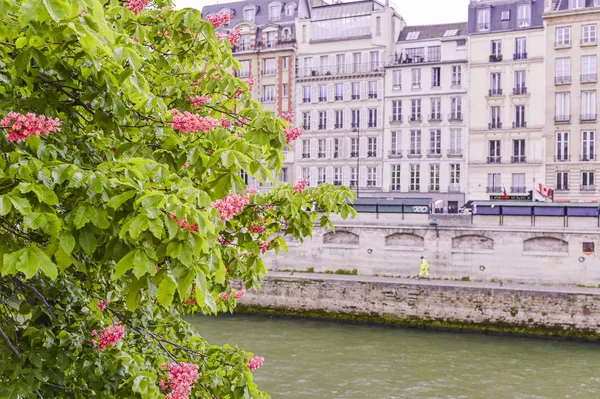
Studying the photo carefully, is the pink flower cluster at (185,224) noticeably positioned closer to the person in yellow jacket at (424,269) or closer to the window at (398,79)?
the person in yellow jacket at (424,269)

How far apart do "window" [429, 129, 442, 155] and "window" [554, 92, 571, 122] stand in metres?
7.45

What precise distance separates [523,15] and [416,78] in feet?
26.0

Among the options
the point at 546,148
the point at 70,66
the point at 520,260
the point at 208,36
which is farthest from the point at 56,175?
the point at 546,148

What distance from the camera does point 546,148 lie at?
4875 cm

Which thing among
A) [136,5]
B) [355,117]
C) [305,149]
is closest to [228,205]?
[136,5]

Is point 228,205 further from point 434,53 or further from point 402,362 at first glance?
point 434,53

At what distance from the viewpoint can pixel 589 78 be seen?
47.9 meters

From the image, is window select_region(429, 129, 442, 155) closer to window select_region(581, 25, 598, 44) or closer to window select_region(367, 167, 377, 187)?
window select_region(367, 167, 377, 187)

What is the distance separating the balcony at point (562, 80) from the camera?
1905 inches

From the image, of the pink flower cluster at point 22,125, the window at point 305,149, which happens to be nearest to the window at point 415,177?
the window at point 305,149

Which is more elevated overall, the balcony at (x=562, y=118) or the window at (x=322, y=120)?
the window at (x=322, y=120)

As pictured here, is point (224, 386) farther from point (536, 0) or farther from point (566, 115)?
point (536, 0)

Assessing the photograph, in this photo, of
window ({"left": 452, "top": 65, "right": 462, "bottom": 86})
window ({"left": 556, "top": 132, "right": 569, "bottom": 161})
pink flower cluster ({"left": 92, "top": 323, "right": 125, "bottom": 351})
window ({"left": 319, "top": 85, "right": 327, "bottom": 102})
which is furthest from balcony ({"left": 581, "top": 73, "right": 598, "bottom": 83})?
pink flower cluster ({"left": 92, "top": 323, "right": 125, "bottom": 351})

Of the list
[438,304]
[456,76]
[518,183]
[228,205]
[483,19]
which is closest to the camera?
[228,205]
